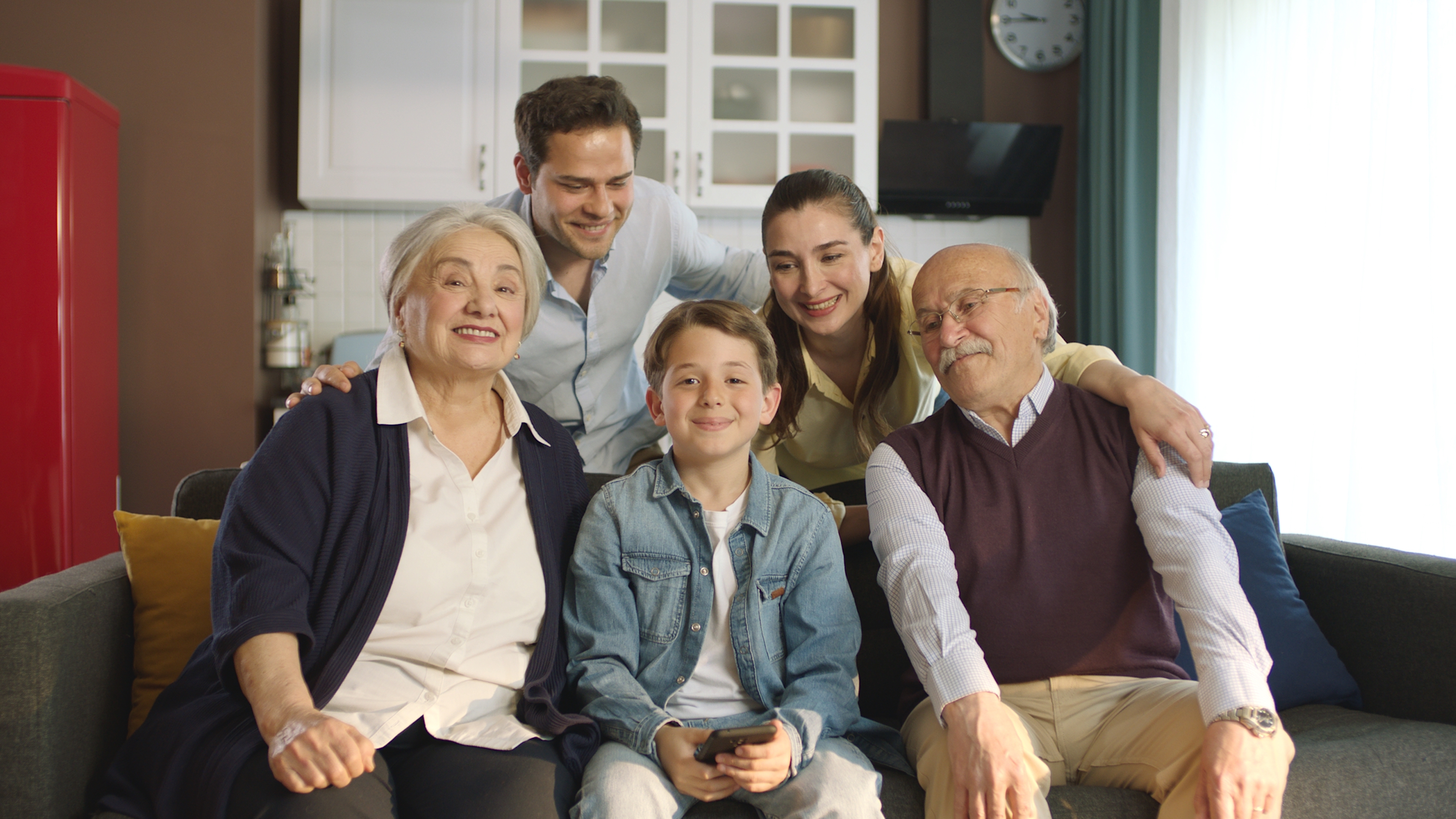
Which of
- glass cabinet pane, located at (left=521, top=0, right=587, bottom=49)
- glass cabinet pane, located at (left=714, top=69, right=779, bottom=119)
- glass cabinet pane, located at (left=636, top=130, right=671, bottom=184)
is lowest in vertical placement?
glass cabinet pane, located at (left=636, top=130, right=671, bottom=184)

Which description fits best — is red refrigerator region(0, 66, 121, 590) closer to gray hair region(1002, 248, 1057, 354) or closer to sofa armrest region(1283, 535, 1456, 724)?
gray hair region(1002, 248, 1057, 354)

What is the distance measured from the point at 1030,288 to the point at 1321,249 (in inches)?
70.8

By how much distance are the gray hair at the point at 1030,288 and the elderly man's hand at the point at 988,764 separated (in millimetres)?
639

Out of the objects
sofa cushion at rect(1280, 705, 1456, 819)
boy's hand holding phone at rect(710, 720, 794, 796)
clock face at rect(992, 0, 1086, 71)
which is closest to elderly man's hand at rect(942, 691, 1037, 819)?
boy's hand holding phone at rect(710, 720, 794, 796)

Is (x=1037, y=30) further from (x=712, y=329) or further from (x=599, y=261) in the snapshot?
(x=712, y=329)

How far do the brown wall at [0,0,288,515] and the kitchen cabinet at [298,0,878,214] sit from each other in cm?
26

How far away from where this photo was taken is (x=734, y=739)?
3.80 feet

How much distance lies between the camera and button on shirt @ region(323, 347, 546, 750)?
1.26m

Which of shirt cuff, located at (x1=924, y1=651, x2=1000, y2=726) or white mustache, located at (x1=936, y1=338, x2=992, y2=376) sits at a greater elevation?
white mustache, located at (x1=936, y1=338, x2=992, y2=376)

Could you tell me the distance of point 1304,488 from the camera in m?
2.79

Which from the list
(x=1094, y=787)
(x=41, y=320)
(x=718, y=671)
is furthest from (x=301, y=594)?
(x=41, y=320)

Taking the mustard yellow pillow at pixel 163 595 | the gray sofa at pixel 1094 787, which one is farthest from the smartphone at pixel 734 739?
the mustard yellow pillow at pixel 163 595

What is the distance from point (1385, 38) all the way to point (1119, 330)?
57.2 inches

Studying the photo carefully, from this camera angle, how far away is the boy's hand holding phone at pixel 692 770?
1211 millimetres
